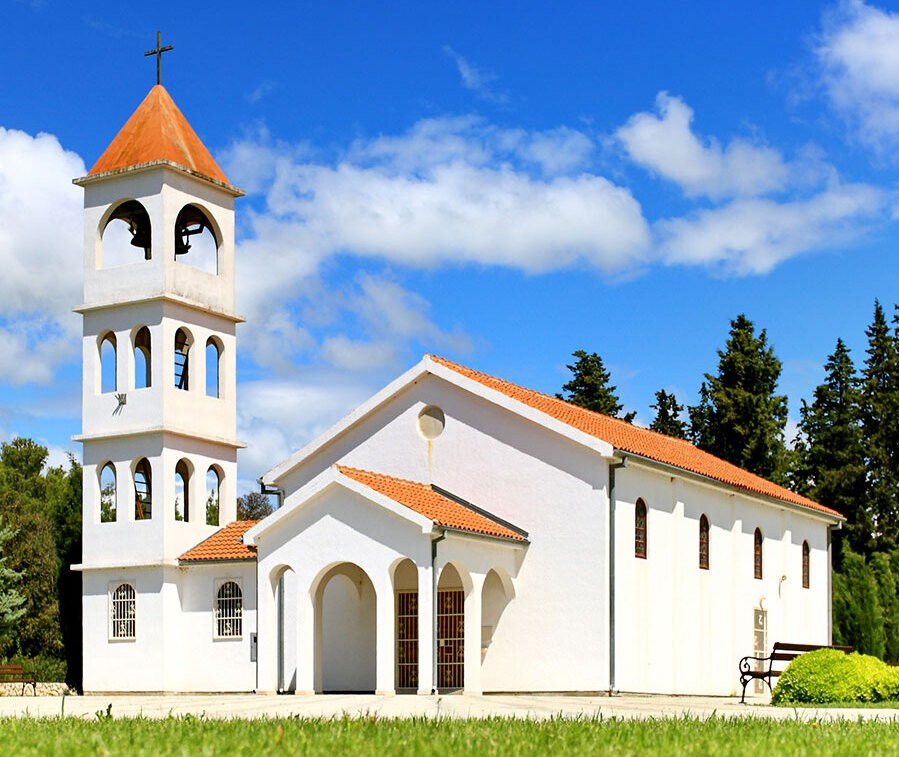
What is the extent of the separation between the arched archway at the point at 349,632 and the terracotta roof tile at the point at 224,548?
2231 millimetres

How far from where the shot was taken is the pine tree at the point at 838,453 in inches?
2228

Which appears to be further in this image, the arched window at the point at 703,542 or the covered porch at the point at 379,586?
the arched window at the point at 703,542

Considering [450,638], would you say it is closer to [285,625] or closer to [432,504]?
[432,504]

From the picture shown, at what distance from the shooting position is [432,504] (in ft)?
94.3

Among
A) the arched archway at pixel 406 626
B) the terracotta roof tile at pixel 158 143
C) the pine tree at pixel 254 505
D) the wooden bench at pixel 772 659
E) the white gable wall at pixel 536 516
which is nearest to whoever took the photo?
the wooden bench at pixel 772 659

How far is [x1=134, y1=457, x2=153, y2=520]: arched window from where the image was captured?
34.9 metres

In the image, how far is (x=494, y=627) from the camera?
30.0 m

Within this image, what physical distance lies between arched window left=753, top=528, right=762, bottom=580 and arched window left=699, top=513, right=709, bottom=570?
3.74 m

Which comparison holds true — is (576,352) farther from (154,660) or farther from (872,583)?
(154,660)

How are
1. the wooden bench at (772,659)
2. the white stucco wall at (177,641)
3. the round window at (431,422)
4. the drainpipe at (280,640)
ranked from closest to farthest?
the wooden bench at (772,659)
the drainpipe at (280,640)
the round window at (431,422)
the white stucco wall at (177,641)

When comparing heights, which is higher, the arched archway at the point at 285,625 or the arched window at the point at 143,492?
the arched window at the point at 143,492

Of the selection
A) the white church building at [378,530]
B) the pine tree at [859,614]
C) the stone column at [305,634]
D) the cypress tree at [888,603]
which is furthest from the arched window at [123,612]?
the cypress tree at [888,603]

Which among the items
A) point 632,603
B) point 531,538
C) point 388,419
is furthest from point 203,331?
point 632,603

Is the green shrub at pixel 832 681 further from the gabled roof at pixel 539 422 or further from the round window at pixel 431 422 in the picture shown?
the round window at pixel 431 422
